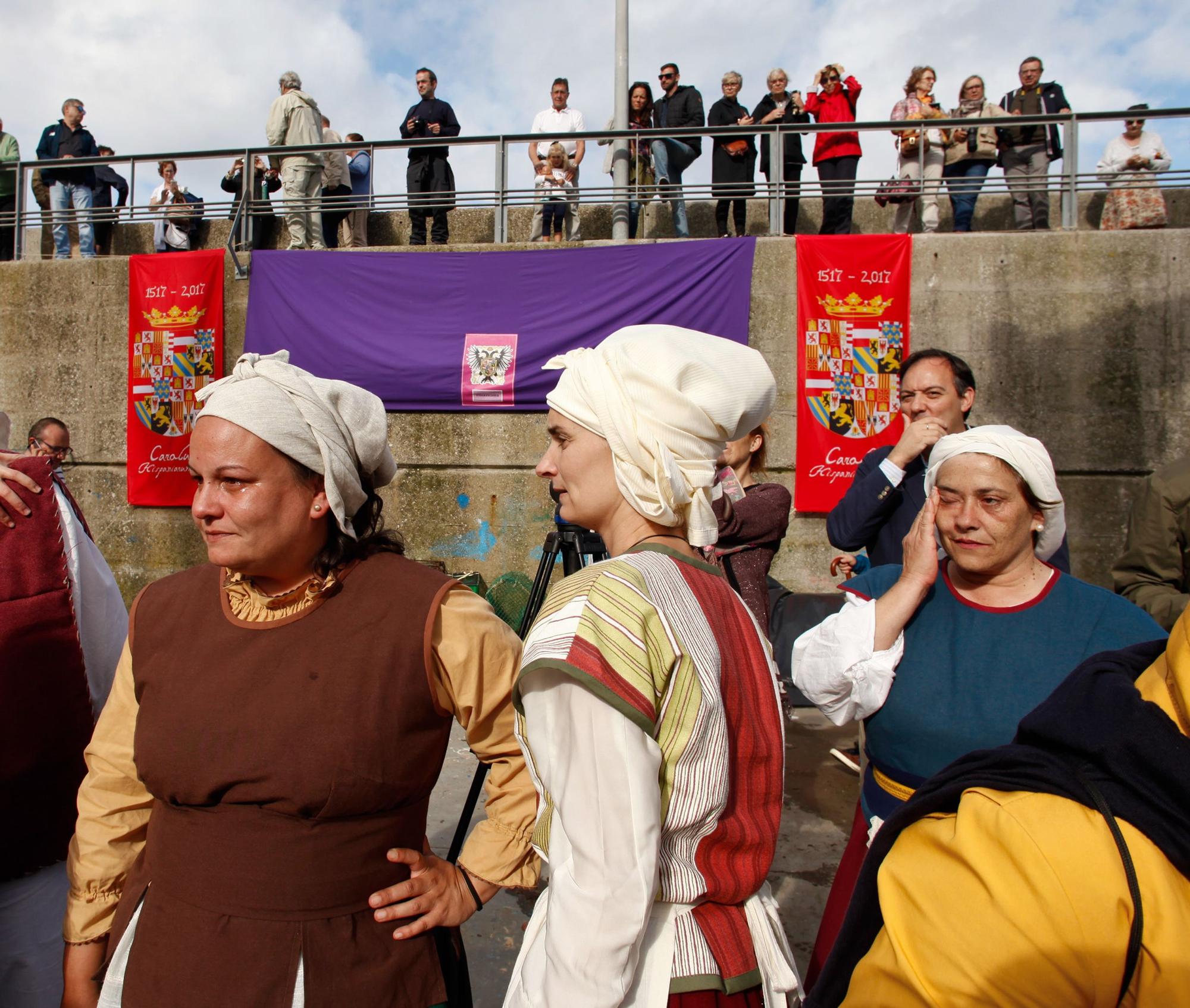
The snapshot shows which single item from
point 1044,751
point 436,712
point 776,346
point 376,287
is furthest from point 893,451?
point 376,287

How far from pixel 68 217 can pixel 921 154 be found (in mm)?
8136

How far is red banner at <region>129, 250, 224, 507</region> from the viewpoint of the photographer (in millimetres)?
7297

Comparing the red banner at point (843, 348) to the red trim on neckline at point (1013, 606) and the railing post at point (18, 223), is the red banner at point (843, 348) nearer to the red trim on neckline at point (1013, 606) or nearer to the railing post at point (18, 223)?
the red trim on neckline at point (1013, 606)

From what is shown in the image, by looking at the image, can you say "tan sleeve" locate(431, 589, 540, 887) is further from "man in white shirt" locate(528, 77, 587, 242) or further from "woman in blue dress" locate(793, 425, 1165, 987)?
"man in white shirt" locate(528, 77, 587, 242)

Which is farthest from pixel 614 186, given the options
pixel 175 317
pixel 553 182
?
pixel 175 317

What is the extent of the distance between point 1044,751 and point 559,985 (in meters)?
0.62

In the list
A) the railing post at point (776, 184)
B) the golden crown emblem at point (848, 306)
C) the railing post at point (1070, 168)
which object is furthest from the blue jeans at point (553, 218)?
the railing post at point (1070, 168)

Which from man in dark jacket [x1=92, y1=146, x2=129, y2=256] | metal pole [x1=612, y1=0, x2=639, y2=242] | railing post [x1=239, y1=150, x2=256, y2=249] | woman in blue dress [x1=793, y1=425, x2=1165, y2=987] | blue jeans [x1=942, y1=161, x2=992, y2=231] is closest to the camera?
woman in blue dress [x1=793, y1=425, x2=1165, y2=987]

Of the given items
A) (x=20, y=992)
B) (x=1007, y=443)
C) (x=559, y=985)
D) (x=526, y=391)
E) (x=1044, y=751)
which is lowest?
(x=20, y=992)

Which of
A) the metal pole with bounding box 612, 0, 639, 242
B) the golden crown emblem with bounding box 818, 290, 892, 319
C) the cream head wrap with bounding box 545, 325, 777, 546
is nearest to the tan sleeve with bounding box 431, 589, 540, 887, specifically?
the cream head wrap with bounding box 545, 325, 777, 546

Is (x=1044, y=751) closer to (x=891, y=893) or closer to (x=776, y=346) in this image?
(x=891, y=893)

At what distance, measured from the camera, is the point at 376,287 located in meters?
6.79

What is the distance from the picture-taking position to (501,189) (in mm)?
→ 7340

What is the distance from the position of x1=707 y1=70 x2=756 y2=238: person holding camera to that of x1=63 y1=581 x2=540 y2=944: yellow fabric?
6264 mm
